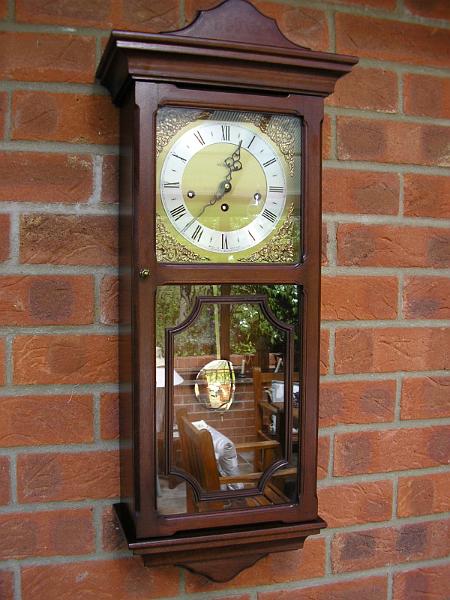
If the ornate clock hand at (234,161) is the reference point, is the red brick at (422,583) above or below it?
below

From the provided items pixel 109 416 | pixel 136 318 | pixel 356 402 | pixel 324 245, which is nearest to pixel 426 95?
pixel 324 245

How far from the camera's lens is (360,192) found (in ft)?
3.34

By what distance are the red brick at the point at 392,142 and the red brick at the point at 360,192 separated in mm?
28

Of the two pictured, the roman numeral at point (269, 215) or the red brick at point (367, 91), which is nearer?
the roman numeral at point (269, 215)

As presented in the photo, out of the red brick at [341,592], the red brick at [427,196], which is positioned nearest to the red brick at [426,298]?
the red brick at [427,196]

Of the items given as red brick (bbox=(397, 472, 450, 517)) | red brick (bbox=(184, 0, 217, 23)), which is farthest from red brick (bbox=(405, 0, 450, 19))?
red brick (bbox=(397, 472, 450, 517))

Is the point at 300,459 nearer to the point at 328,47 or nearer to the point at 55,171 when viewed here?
the point at 55,171

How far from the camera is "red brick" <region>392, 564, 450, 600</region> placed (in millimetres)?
1091

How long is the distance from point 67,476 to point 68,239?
13.4 inches

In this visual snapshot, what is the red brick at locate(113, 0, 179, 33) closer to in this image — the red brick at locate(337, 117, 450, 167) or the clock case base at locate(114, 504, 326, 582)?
the red brick at locate(337, 117, 450, 167)

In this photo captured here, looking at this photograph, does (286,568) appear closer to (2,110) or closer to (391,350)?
(391,350)

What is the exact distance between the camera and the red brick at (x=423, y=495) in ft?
3.53

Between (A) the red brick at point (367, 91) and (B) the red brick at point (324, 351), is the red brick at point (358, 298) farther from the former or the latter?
(A) the red brick at point (367, 91)

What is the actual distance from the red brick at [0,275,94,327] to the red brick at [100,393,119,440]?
0.12 meters
